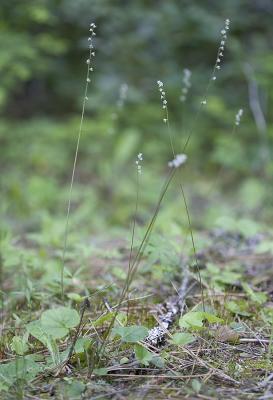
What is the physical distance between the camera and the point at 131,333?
54.6 inches

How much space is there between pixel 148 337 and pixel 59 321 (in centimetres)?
31

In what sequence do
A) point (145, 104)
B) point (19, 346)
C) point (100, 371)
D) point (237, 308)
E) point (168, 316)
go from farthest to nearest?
point (145, 104)
point (237, 308)
point (168, 316)
point (19, 346)
point (100, 371)

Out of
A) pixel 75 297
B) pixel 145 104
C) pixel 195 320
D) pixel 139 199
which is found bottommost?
pixel 139 199

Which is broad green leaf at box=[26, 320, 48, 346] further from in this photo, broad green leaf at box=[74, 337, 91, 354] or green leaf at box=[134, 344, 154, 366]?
green leaf at box=[134, 344, 154, 366]

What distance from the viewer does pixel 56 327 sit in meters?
1.38

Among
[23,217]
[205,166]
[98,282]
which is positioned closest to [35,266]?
[98,282]

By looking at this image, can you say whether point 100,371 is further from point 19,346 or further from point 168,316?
point 168,316

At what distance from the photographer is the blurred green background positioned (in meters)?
5.16

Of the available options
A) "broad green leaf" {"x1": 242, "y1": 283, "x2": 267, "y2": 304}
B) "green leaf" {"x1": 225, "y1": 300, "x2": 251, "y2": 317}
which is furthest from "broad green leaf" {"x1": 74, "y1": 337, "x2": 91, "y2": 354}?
"broad green leaf" {"x1": 242, "y1": 283, "x2": 267, "y2": 304}

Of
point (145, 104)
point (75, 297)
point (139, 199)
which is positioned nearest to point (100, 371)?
point (75, 297)

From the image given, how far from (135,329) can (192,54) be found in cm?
522

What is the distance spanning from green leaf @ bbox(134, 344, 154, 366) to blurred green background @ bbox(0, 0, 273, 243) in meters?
3.34

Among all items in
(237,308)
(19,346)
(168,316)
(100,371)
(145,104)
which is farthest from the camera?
(145,104)

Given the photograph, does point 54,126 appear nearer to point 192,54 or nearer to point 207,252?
point 192,54
